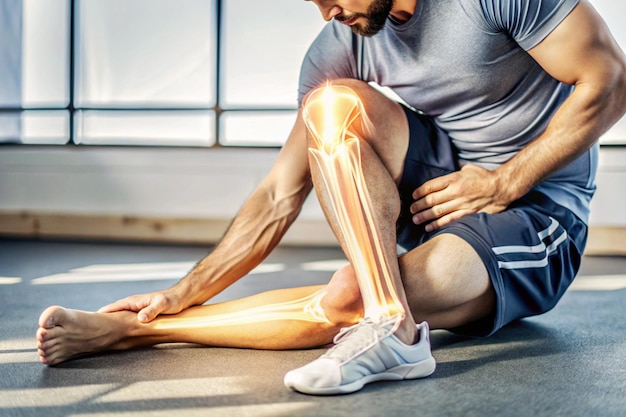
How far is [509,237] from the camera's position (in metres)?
1.58

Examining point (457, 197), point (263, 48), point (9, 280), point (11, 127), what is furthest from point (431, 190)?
point (11, 127)

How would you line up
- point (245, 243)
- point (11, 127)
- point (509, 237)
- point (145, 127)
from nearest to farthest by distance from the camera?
point (509, 237) < point (245, 243) < point (145, 127) < point (11, 127)

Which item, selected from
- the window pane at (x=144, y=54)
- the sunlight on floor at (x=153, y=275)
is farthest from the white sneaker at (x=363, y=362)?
the window pane at (x=144, y=54)

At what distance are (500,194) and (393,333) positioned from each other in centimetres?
50

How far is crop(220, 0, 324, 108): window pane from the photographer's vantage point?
4500mm

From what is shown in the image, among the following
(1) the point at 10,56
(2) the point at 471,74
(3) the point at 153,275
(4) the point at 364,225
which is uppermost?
(1) the point at 10,56

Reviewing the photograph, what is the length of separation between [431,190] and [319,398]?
0.65 meters

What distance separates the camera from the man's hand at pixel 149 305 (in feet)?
5.24

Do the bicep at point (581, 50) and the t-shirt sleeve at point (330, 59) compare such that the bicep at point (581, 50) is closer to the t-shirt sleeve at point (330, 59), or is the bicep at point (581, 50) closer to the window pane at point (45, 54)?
the t-shirt sleeve at point (330, 59)

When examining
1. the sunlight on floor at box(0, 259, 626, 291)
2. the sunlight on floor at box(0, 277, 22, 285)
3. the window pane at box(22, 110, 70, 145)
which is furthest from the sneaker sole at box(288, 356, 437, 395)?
the window pane at box(22, 110, 70, 145)

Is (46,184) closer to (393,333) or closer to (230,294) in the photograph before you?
(230,294)
